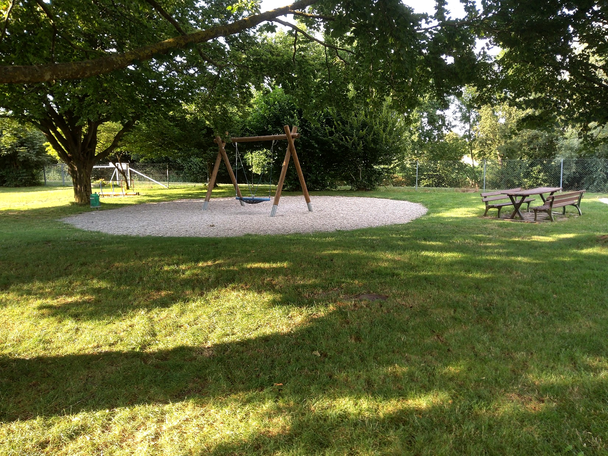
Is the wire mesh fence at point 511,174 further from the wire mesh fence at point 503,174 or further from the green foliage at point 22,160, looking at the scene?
the green foliage at point 22,160

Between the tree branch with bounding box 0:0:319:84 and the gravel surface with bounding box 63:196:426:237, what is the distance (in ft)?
16.6

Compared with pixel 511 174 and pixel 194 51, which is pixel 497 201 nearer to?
pixel 194 51

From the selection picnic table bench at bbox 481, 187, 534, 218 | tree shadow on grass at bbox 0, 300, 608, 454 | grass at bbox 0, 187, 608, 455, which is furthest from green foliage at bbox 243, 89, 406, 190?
tree shadow on grass at bbox 0, 300, 608, 454

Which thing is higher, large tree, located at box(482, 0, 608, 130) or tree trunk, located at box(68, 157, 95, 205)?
large tree, located at box(482, 0, 608, 130)

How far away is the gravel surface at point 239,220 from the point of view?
9898mm

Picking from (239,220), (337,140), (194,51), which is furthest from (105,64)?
(337,140)

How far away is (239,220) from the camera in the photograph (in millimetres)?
11789

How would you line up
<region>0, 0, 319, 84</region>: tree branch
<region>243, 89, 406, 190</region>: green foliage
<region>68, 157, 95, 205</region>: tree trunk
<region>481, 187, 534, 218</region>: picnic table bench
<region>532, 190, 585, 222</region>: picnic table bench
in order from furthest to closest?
<region>243, 89, 406, 190</region>: green foliage
<region>68, 157, 95, 205</region>: tree trunk
<region>481, 187, 534, 218</region>: picnic table bench
<region>532, 190, 585, 222</region>: picnic table bench
<region>0, 0, 319, 84</region>: tree branch

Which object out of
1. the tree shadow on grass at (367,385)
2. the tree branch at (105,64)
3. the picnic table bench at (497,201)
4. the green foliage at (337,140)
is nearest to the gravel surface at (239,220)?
the picnic table bench at (497,201)

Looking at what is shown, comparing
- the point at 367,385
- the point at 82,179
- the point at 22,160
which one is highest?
the point at 22,160

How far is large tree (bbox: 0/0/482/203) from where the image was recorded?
498 cm

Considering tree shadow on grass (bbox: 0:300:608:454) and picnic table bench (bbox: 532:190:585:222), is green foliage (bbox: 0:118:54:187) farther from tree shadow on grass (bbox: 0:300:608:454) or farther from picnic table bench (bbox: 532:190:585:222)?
picnic table bench (bbox: 532:190:585:222)

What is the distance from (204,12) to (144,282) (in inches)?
497

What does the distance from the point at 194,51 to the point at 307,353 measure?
6.01 m
